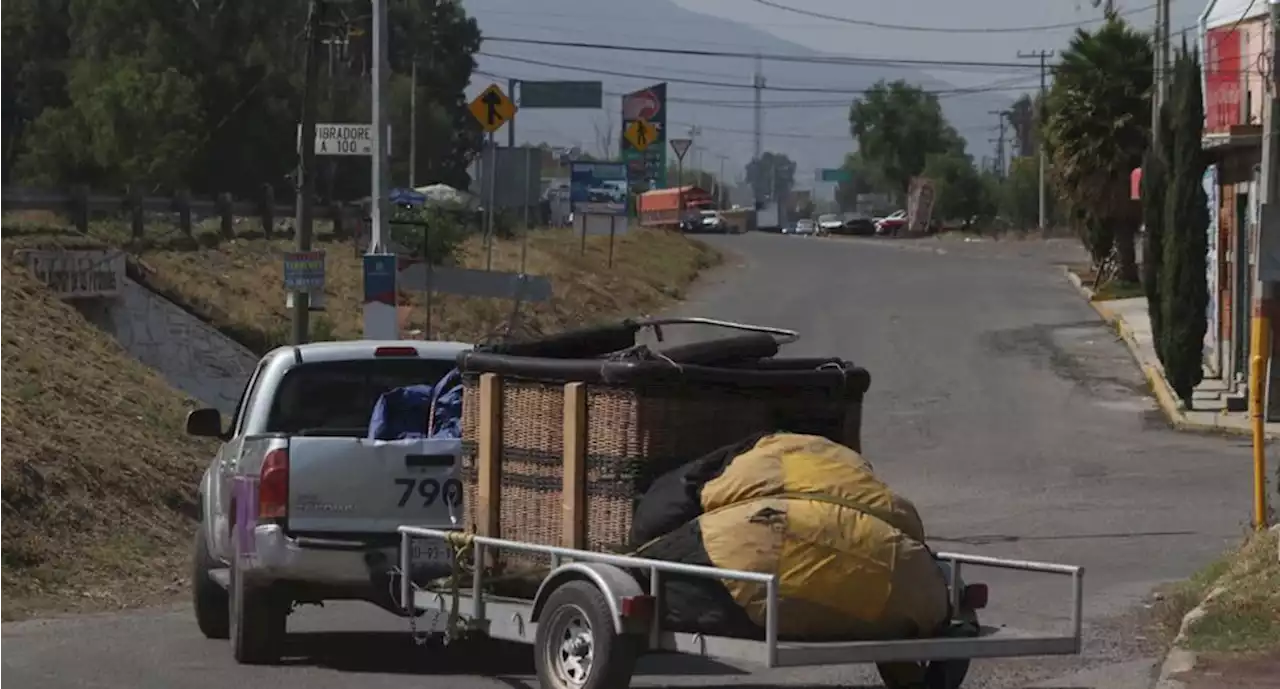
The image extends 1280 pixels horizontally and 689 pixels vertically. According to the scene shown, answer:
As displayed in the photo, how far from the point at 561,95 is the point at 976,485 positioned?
52559 millimetres

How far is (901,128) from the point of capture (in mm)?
135750

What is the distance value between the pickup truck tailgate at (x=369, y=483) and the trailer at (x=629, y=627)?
0.78m

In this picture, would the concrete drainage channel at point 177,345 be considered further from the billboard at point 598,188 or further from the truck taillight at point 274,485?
the billboard at point 598,188

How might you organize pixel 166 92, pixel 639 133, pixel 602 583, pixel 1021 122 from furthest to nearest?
pixel 1021 122
pixel 166 92
pixel 639 133
pixel 602 583

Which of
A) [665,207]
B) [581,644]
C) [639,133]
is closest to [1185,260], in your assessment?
[639,133]

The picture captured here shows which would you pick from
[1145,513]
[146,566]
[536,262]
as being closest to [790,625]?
[146,566]

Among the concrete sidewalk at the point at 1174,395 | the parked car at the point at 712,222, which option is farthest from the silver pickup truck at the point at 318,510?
the parked car at the point at 712,222

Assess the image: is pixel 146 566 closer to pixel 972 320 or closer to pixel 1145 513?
pixel 1145 513

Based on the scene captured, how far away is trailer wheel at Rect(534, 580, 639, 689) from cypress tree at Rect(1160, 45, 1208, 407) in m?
21.3

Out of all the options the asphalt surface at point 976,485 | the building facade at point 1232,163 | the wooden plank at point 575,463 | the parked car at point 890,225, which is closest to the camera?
the wooden plank at point 575,463

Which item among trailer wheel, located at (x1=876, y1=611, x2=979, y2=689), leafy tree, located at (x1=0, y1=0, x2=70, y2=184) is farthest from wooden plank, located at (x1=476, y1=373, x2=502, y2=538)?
leafy tree, located at (x1=0, y1=0, x2=70, y2=184)

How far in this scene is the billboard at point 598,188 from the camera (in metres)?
49.4

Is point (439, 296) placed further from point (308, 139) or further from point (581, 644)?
point (581, 644)

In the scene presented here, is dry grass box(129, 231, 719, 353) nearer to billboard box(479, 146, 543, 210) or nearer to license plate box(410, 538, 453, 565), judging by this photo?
billboard box(479, 146, 543, 210)
